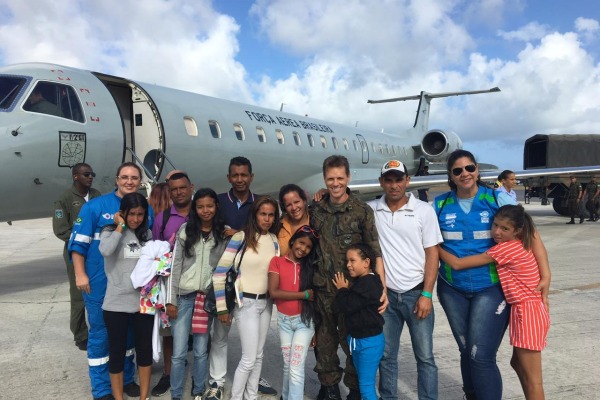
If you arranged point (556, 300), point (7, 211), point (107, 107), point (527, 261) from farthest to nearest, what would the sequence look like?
point (107, 107) < point (556, 300) < point (7, 211) < point (527, 261)

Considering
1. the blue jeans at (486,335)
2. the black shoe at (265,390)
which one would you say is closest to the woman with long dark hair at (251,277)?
the black shoe at (265,390)

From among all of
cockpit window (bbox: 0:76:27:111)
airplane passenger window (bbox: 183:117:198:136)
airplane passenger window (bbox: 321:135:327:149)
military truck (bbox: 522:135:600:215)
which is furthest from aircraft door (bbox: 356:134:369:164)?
cockpit window (bbox: 0:76:27:111)

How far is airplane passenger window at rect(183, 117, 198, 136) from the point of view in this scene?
28.4 ft

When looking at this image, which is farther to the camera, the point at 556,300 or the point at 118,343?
the point at 556,300

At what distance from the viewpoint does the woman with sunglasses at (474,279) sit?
3.07 metres

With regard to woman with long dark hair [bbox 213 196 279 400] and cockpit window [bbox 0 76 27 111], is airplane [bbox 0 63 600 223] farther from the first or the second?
woman with long dark hair [bbox 213 196 279 400]

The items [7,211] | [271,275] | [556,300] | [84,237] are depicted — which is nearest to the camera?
[271,275]

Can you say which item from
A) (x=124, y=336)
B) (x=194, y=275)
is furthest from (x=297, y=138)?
(x=124, y=336)

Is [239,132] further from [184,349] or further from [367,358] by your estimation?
[367,358]

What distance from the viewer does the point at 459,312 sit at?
3238mm

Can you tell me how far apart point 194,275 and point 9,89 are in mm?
4537

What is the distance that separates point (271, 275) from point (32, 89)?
4939 mm

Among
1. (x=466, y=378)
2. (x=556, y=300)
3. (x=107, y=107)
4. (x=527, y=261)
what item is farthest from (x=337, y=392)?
(x=107, y=107)

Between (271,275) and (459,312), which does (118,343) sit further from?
(459,312)
